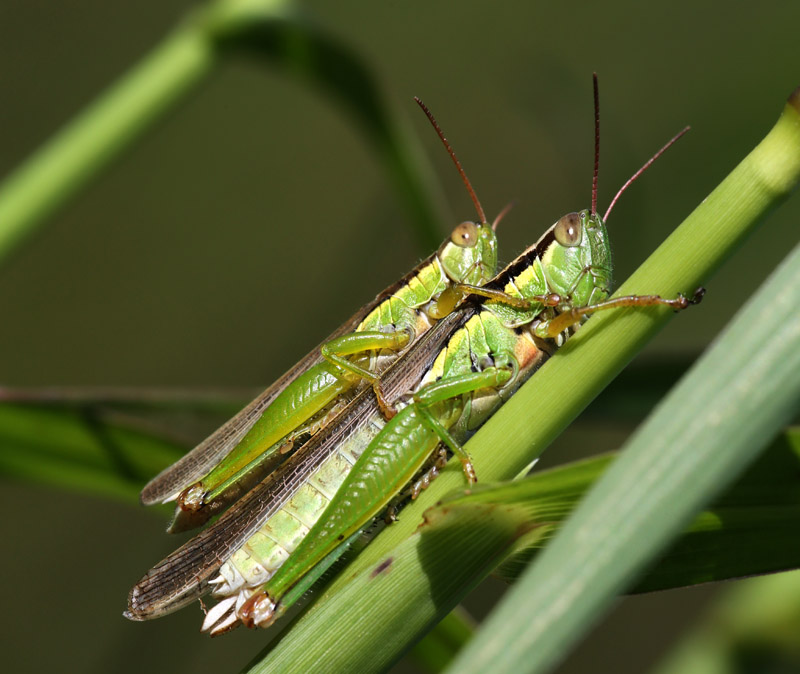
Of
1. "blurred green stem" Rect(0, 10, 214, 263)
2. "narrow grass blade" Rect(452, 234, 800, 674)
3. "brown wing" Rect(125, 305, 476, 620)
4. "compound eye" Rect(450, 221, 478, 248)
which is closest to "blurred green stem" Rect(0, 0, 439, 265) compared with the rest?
"blurred green stem" Rect(0, 10, 214, 263)

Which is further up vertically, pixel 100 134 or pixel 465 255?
pixel 100 134

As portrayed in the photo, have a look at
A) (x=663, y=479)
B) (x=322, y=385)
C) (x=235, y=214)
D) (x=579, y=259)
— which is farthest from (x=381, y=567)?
(x=235, y=214)

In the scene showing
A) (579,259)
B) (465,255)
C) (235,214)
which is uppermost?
(235,214)

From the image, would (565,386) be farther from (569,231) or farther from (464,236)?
(464,236)

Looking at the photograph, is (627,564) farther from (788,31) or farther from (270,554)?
(788,31)

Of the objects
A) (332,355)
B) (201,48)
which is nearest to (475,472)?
(332,355)

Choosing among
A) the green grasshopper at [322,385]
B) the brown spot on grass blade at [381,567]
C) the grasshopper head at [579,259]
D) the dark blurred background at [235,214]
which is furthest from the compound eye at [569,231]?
the dark blurred background at [235,214]
